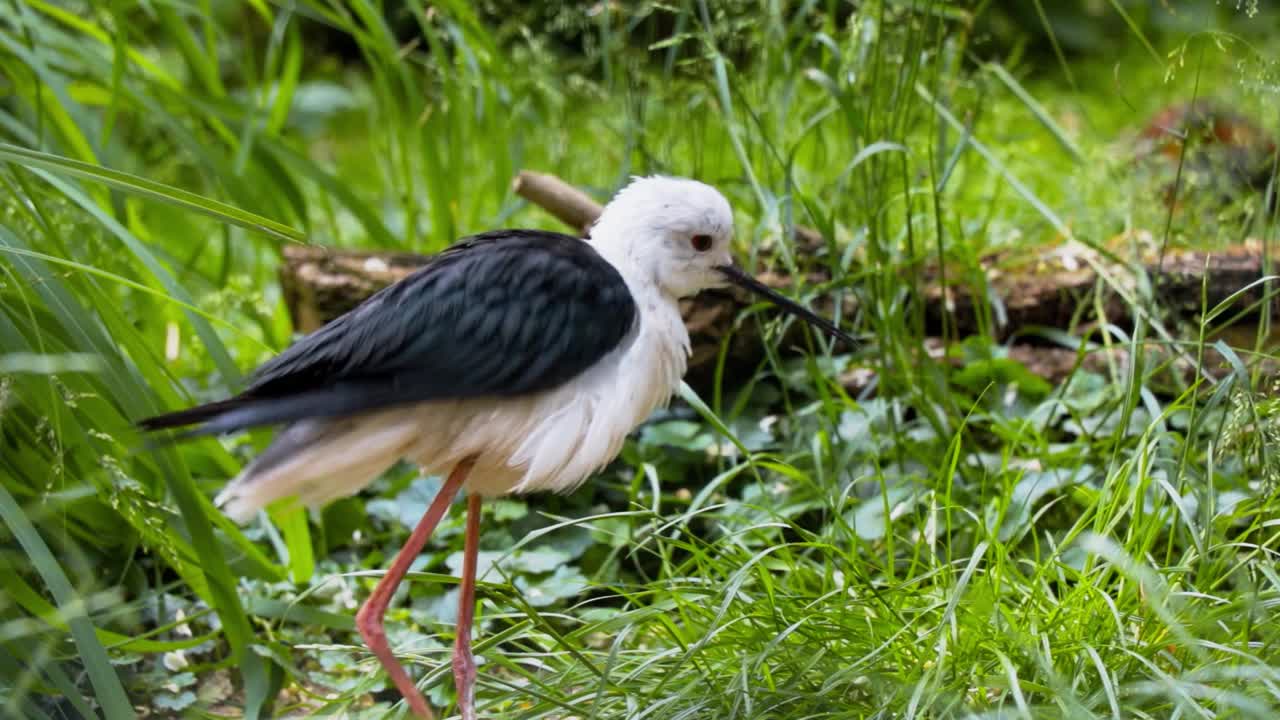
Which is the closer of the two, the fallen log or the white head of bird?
the white head of bird

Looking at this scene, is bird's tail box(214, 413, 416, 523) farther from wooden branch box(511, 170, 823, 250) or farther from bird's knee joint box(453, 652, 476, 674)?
wooden branch box(511, 170, 823, 250)

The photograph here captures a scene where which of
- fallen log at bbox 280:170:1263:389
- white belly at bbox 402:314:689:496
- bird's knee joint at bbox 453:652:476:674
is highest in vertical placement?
white belly at bbox 402:314:689:496

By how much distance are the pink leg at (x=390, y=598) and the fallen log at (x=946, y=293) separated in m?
0.91

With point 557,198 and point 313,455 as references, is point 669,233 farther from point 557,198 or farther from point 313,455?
point 557,198

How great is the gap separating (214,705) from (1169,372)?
184cm

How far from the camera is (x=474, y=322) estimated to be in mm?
1714

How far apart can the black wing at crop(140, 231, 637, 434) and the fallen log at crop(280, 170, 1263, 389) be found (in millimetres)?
829

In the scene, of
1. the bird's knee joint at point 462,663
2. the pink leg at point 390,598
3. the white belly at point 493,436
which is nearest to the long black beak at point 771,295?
the white belly at point 493,436

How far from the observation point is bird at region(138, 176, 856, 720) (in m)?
1.67

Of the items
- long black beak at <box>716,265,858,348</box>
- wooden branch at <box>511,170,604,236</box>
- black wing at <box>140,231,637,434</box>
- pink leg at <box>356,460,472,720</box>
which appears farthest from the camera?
wooden branch at <box>511,170,604,236</box>

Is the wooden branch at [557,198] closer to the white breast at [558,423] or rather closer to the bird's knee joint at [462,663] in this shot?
the white breast at [558,423]

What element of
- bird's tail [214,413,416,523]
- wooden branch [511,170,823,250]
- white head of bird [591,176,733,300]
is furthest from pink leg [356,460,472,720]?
wooden branch [511,170,823,250]

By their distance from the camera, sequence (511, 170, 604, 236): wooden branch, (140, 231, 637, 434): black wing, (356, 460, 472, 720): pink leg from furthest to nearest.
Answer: (511, 170, 604, 236): wooden branch < (356, 460, 472, 720): pink leg < (140, 231, 637, 434): black wing

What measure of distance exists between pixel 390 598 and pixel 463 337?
367mm
